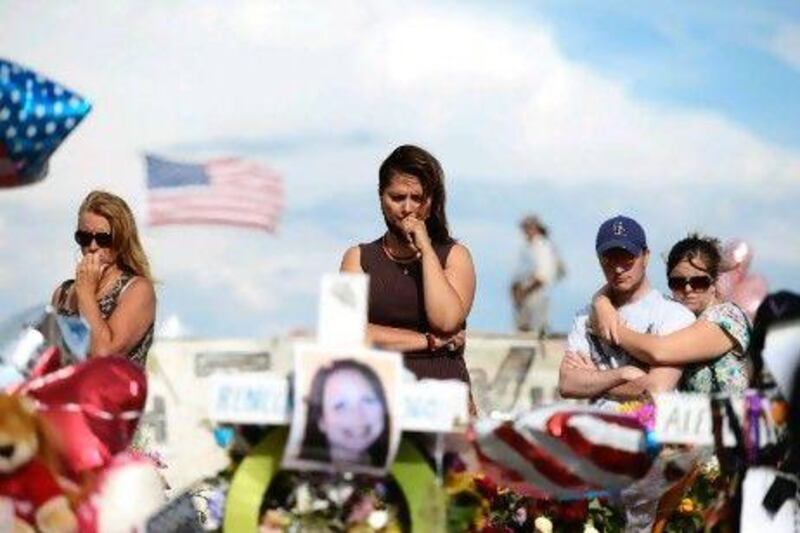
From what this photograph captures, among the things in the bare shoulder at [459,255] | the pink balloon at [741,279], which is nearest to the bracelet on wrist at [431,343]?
the bare shoulder at [459,255]

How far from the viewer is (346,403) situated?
5.35 meters

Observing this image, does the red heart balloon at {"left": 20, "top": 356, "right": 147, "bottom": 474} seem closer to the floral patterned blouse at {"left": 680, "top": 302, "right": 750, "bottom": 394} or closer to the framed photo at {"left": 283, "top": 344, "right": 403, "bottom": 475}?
the framed photo at {"left": 283, "top": 344, "right": 403, "bottom": 475}

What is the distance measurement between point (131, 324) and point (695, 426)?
278 centimetres

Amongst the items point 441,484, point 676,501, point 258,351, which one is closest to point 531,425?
point 441,484

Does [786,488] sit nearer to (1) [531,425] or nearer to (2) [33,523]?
(1) [531,425]

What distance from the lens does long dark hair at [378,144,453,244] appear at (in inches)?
284

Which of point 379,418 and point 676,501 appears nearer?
point 379,418

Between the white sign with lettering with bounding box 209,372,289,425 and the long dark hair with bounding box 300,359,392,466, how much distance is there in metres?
0.11

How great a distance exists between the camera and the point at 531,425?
5.66 meters

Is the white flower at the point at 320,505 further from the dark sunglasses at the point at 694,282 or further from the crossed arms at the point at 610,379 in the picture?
the dark sunglasses at the point at 694,282

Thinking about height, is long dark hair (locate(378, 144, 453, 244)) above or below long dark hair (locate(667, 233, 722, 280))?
above

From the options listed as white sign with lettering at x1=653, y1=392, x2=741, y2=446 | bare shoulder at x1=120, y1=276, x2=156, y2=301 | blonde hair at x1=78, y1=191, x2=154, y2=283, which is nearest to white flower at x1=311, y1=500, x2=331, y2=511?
white sign with lettering at x1=653, y1=392, x2=741, y2=446

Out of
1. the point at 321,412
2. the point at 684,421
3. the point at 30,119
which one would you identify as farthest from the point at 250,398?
the point at 30,119

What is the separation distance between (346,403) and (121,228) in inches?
109
